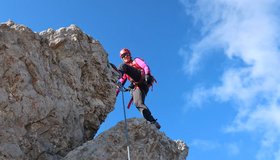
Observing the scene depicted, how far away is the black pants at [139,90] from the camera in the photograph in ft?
43.2

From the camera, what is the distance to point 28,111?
1125 cm

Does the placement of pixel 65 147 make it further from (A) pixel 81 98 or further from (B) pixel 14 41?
(B) pixel 14 41

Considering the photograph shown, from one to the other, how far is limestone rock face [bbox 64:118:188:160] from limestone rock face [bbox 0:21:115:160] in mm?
1239

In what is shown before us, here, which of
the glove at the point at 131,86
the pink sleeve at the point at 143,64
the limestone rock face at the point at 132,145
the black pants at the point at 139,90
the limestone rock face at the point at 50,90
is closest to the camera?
the limestone rock face at the point at 132,145

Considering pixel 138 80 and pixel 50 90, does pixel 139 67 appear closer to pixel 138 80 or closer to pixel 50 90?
pixel 138 80

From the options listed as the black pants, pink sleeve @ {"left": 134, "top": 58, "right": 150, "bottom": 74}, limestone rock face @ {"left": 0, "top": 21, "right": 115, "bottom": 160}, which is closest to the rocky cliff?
limestone rock face @ {"left": 0, "top": 21, "right": 115, "bottom": 160}

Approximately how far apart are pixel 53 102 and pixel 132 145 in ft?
8.58

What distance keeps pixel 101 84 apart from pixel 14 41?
3.55 meters

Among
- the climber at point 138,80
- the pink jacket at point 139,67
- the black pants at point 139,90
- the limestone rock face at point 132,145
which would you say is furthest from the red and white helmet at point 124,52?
the limestone rock face at point 132,145

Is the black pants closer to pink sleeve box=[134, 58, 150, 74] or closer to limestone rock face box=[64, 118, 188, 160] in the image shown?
pink sleeve box=[134, 58, 150, 74]

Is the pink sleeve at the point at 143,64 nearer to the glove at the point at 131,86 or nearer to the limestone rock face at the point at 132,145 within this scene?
the glove at the point at 131,86

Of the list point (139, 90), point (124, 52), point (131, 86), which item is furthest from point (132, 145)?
point (124, 52)

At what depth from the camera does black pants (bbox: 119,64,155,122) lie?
43.2 feet

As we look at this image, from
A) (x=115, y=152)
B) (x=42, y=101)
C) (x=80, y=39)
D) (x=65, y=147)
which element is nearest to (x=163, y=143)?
(x=115, y=152)
